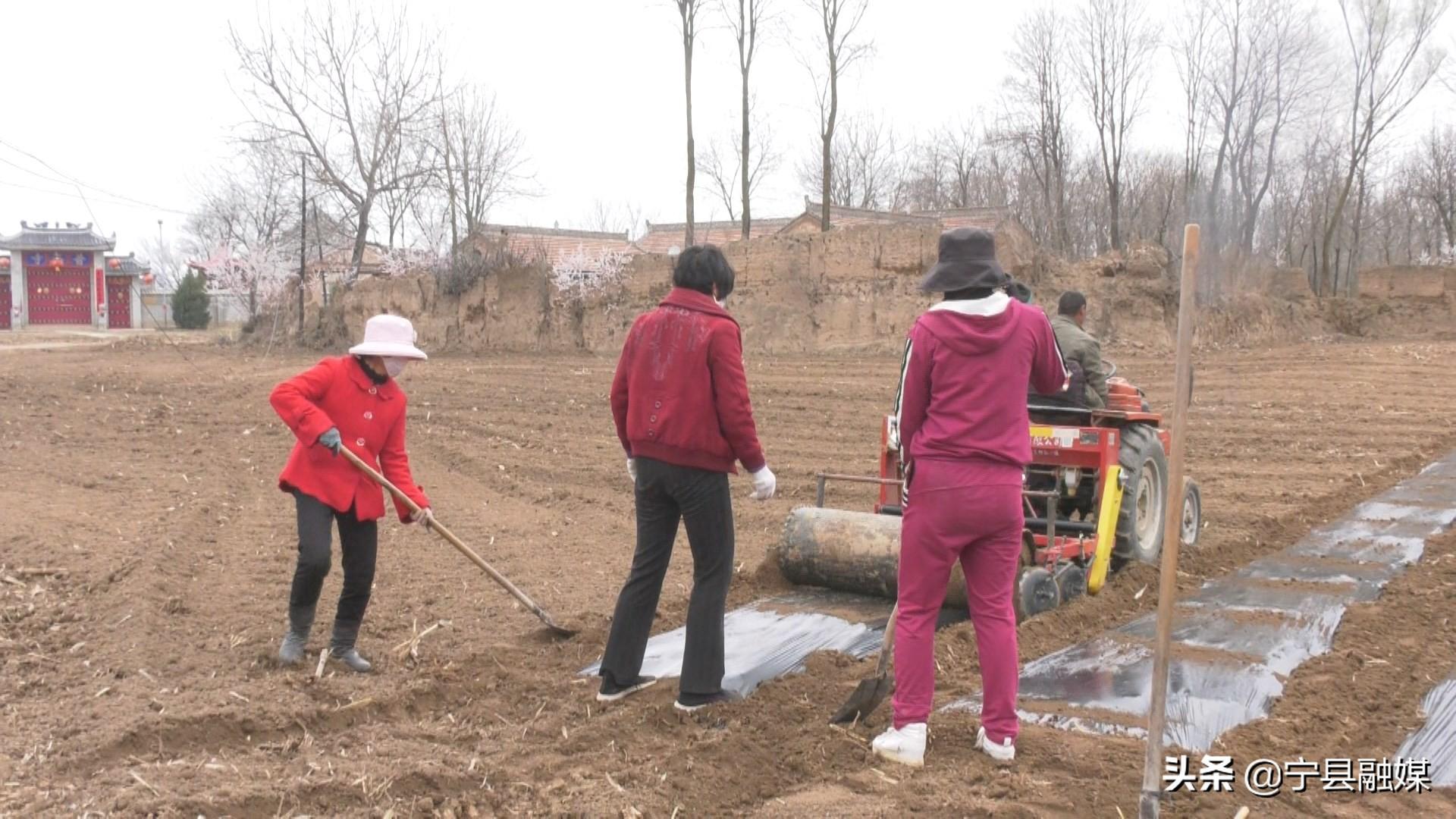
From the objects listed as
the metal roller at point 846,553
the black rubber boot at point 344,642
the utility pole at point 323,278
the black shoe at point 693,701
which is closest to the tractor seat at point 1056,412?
the metal roller at point 846,553

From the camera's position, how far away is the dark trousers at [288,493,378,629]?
5.14 m

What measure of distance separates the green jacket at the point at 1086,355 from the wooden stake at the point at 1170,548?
11.6ft

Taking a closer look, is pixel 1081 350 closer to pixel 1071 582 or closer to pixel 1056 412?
pixel 1056 412

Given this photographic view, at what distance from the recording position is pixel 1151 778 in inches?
127

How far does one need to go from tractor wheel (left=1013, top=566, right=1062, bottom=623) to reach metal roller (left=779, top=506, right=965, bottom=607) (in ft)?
1.15

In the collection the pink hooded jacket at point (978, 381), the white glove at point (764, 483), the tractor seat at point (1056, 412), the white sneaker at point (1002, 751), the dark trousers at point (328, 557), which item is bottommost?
the white sneaker at point (1002, 751)

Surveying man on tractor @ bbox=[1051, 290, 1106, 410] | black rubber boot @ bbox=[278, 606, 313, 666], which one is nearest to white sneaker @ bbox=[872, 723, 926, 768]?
black rubber boot @ bbox=[278, 606, 313, 666]

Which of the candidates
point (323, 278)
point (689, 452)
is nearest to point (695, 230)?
point (323, 278)

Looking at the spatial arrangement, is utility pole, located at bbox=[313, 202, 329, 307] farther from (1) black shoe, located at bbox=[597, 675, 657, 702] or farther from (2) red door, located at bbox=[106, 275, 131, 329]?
(2) red door, located at bbox=[106, 275, 131, 329]

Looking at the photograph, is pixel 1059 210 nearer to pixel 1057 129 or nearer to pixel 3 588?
pixel 1057 129

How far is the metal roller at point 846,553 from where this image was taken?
6.06 meters

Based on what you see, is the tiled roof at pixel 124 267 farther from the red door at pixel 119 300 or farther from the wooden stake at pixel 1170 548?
the wooden stake at pixel 1170 548

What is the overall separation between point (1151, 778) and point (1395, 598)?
4187mm

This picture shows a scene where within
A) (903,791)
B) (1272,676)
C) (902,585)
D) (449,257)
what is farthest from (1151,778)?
(449,257)
